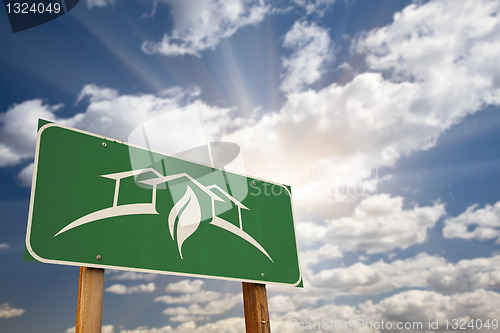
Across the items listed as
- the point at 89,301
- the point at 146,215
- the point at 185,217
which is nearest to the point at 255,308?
the point at 185,217

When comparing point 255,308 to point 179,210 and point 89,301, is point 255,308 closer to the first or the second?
point 179,210

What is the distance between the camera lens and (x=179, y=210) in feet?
13.5

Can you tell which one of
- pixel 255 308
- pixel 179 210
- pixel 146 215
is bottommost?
pixel 255 308

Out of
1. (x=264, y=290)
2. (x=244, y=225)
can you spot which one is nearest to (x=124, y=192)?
(x=244, y=225)

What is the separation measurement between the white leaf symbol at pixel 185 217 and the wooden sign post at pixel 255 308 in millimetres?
1059

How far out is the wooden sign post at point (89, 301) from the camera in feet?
10.1

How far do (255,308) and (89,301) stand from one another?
1.98 m

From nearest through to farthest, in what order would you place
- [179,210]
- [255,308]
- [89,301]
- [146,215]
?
[89,301]
[146,215]
[179,210]
[255,308]

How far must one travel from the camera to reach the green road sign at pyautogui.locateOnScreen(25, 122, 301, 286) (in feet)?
10.9

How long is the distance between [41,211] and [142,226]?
2.92 feet

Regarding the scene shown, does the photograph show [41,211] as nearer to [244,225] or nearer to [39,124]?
[39,124]

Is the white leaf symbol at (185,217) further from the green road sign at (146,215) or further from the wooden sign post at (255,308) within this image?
the wooden sign post at (255,308)

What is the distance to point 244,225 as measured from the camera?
4652 mm

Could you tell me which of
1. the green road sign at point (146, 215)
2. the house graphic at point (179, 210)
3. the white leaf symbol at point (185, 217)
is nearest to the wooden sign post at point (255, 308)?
the green road sign at point (146, 215)
